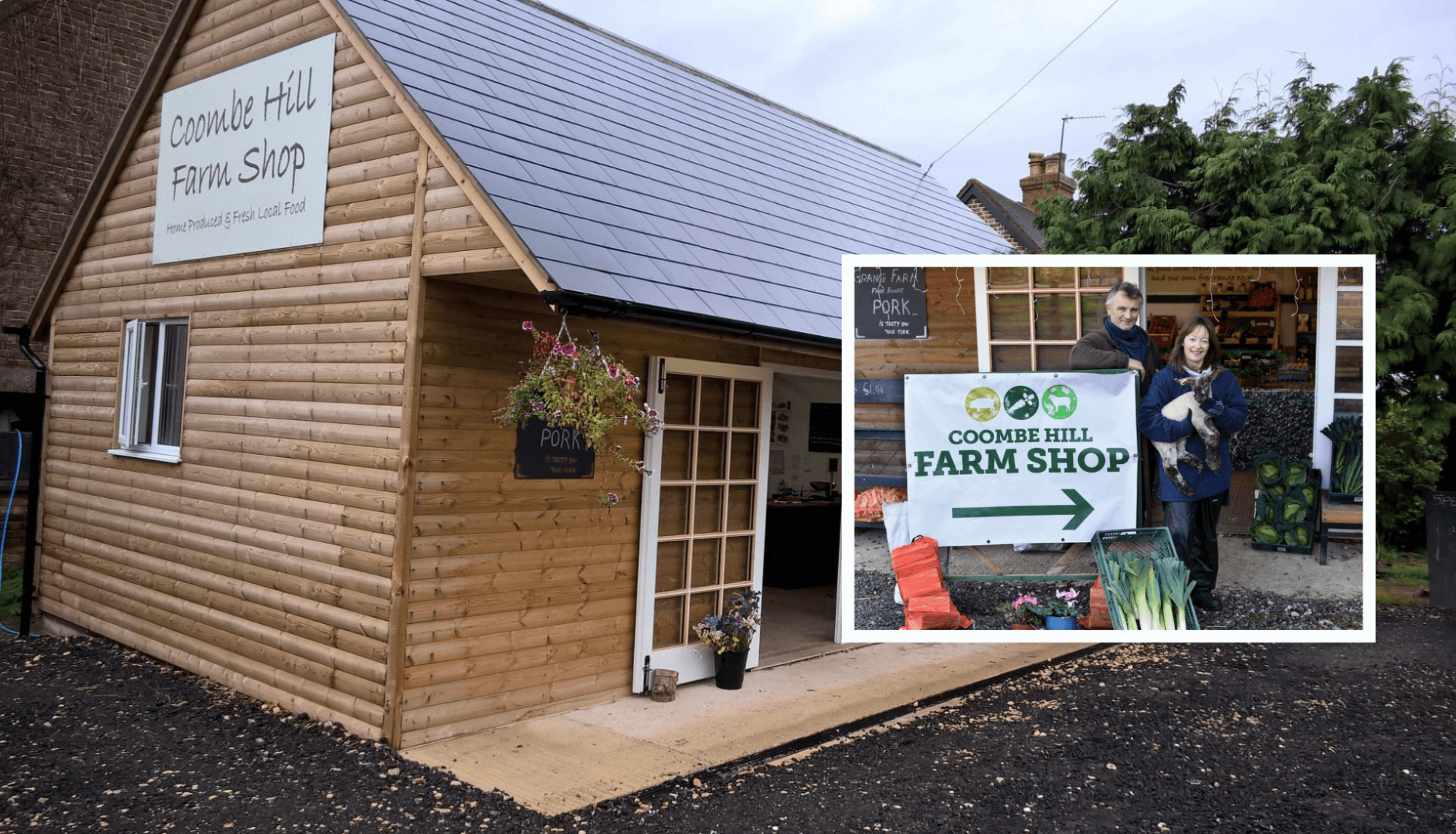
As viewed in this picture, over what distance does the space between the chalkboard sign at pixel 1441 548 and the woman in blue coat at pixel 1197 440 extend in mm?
7660

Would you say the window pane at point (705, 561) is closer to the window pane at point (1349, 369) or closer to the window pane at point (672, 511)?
the window pane at point (672, 511)

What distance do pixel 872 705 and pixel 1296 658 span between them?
3.77m

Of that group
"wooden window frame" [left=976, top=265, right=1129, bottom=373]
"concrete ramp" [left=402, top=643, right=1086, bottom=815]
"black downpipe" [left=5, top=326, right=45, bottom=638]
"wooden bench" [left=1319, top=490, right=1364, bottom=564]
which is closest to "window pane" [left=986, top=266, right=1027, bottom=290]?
"wooden window frame" [left=976, top=265, right=1129, bottom=373]

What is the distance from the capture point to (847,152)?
1164 cm

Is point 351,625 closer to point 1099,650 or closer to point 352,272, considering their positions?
point 352,272

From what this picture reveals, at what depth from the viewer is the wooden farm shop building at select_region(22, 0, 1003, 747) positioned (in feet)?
17.3

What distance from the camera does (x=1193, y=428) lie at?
1783 millimetres

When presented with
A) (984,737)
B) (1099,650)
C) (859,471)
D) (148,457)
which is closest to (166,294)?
(148,457)

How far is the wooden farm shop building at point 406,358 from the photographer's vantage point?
5285mm

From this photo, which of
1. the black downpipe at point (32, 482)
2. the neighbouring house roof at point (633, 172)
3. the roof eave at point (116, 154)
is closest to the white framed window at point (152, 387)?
the roof eave at point (116, 154)

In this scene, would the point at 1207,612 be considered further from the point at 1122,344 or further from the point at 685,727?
the point at 685,727

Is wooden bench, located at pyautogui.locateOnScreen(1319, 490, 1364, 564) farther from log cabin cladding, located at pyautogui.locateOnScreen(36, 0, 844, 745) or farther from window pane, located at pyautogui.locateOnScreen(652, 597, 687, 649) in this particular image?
window pane, located at pyautogui.locateOnScreen(652, 597, 687, 649)

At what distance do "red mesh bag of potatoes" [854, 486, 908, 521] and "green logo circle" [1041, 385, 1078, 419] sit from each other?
347 mm

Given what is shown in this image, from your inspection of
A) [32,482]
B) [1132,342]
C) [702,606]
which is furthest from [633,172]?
[32,482]
